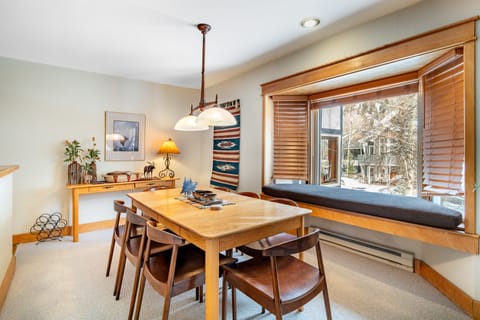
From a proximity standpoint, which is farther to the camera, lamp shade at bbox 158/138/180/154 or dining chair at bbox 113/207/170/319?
lamp shade at bbox 158/138/180/154

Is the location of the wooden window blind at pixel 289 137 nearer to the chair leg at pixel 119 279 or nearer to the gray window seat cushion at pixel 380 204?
the gray window seat cushion at pixel 380 204

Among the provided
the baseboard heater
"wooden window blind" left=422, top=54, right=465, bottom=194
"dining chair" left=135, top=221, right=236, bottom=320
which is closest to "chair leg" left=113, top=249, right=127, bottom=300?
"dining chair" left=135, top=221, right=236, bottom=320

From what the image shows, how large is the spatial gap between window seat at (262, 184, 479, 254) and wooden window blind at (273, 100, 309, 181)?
0.54 metres

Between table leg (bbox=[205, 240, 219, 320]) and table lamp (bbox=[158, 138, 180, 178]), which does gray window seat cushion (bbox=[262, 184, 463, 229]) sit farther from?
table lamp (bbox=[158, 138, 180, 178])

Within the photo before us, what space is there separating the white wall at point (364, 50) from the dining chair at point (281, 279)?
1.31 m

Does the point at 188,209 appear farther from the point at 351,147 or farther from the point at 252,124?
the point at 351,147

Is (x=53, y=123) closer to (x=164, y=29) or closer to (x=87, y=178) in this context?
(x=87, y=178)

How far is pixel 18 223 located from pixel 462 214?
16.7 ft

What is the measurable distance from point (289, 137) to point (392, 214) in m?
1.74

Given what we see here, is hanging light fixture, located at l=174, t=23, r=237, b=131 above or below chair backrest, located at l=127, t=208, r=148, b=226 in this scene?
above

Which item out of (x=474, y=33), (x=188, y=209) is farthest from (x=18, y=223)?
(x=474, y=33)

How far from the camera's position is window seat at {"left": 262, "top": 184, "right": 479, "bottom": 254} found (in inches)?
71.6

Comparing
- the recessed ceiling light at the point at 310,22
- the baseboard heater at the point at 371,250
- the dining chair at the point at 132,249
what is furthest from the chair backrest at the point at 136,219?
the baseboard heater at the point at 371,250

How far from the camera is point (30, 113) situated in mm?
3330
